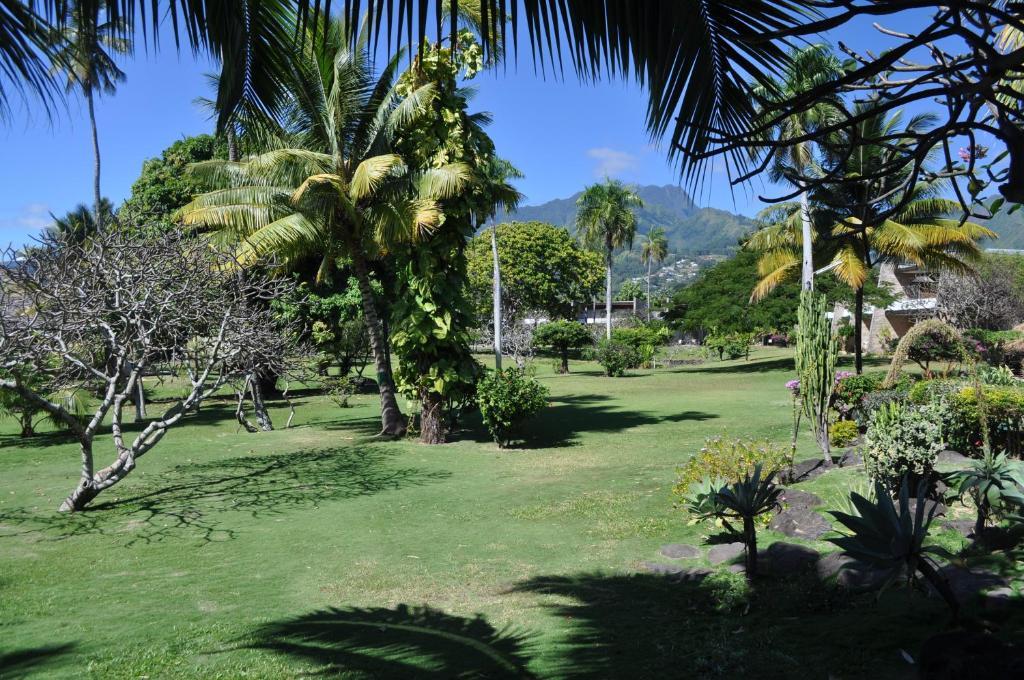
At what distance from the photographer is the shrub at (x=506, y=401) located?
15414 mm

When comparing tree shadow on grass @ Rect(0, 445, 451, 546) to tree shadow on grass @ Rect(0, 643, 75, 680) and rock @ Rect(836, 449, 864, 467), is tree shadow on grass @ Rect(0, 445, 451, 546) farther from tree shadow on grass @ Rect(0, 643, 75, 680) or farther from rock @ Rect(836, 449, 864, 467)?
rock @ Rect(836, 449, 864, 467)

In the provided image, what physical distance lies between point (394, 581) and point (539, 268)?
1919 inches

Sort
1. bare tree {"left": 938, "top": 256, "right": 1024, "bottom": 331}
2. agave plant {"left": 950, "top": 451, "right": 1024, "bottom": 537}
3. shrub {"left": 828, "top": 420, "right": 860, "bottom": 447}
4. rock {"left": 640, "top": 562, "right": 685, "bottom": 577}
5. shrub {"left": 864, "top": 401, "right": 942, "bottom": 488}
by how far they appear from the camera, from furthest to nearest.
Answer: bare tree {"left": 938, "top": 256, "right": 1024, "bottom": 331}
shrub {"left": 828, "top": 420, "right": 860, "bottom": 447}
shrub {"left": 864, "top": 401, "right": 942, "bottom": 488}
rock {"left": 640, "top": 562, "right": 685, "bottom": 577}
agave plant {"left": 950, "top": 451, "right": 1024, "bottom": 537}

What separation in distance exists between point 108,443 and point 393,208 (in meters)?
8.51

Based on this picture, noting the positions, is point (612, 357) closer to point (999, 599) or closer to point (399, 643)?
→ point (399, 643)

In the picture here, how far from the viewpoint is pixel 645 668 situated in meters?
4.60

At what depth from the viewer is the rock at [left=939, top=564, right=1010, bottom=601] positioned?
4605mm

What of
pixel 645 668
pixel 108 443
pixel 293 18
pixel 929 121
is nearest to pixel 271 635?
pixel 645 668

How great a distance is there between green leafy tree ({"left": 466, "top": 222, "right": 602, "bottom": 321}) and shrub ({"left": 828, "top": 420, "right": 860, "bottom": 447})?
1519 inches

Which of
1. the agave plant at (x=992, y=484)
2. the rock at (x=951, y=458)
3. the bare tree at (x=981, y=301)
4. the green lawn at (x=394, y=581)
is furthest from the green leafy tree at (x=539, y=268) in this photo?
the agave plant at (x=992, y=484)

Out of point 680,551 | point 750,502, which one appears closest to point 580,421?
point 680,551

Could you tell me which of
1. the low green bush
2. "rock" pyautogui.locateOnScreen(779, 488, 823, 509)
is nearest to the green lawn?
the low green bush

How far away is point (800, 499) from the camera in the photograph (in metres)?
8.32

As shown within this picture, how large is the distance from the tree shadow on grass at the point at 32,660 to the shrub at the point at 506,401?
1045 cm
